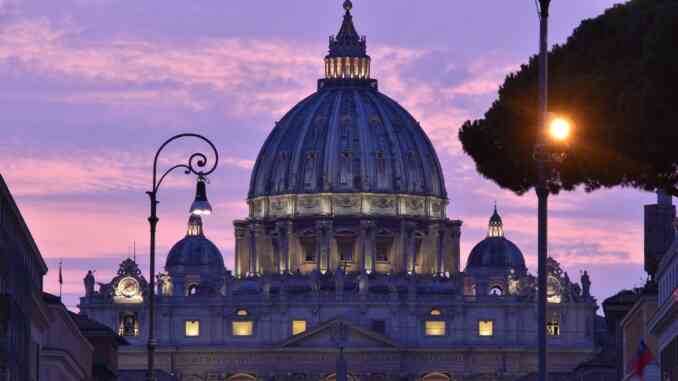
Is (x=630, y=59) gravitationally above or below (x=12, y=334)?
above

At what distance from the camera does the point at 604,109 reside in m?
55.3

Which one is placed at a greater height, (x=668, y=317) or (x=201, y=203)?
(x=201, y=203)

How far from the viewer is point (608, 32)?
56.2m

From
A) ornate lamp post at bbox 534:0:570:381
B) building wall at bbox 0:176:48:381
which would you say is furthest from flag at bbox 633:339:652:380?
building wall at bbox 0:176:48:381

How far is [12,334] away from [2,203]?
10.1 feet

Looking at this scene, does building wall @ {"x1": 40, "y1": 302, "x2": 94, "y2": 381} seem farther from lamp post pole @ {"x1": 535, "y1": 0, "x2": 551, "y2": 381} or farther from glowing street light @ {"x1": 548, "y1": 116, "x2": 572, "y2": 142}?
glowing street light @ {"x1": 548, "y1": 116, "x2": 572, "y2": 142}

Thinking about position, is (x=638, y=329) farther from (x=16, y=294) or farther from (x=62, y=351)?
(x=16, y=294)

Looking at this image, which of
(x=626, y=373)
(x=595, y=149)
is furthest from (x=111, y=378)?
(x=595, y=149)

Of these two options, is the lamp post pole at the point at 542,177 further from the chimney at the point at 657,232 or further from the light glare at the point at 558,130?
the chimney at the point at 657,232

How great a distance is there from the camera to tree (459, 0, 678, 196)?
176 ft

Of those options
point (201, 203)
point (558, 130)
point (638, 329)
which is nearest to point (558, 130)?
point (558, 130)

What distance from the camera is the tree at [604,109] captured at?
53.7m

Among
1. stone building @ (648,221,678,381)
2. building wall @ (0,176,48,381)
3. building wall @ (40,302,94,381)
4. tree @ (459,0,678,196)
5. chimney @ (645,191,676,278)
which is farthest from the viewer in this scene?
chimney @ (645,191,676,278)

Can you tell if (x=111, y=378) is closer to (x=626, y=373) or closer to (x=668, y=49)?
(x=626, y=373)
